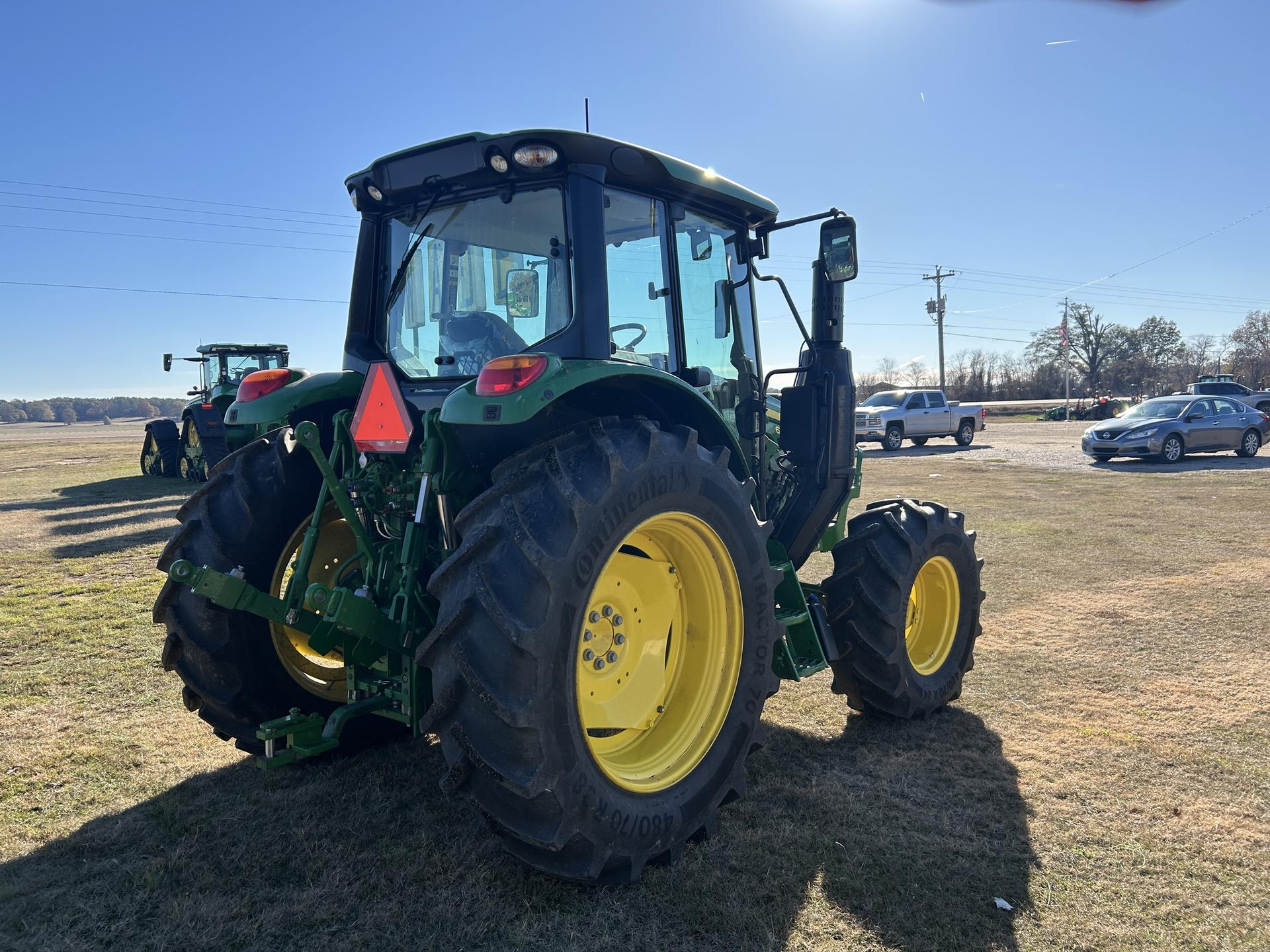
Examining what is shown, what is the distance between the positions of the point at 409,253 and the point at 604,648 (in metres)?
1.88

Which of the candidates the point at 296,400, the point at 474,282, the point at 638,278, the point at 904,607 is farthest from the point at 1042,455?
the point at 296,400

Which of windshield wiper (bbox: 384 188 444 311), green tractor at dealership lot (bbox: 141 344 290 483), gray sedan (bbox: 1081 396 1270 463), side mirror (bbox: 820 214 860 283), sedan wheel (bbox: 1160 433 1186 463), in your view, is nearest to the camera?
windshield wiper (bbox: 384 188 444 311)

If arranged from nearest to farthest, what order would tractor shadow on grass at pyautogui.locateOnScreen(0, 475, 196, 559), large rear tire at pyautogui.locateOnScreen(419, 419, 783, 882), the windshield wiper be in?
large rear tire at pyautogui.locateOnScreen(419, 419, 783, 882), the windshield wiper, tractor shadow on grass at pyautogui.locateOnScreen(0, 475, 196, 559)

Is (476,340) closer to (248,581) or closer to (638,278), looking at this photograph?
(638,278)

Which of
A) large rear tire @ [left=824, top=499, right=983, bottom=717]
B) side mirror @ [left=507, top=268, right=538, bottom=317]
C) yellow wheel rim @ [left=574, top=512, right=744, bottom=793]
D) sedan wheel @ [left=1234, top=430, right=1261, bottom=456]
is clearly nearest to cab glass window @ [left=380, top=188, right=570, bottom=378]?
side mirror @ [left=507, top=268, right=538, bottom=317]

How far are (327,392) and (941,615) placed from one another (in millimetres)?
3408

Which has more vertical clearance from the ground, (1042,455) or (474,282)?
(474,282)

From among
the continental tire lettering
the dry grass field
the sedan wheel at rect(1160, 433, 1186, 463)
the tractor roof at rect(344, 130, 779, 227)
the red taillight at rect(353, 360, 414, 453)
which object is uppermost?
the tractor roof at rect(344, 130, 779, 227)

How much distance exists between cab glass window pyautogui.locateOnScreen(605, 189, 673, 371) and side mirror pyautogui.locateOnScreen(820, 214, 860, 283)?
884 millimetres

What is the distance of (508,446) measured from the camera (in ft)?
9.50

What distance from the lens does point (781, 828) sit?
308 cm

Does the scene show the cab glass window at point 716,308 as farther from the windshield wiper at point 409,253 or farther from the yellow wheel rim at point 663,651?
the windshield wiper at point 409,253

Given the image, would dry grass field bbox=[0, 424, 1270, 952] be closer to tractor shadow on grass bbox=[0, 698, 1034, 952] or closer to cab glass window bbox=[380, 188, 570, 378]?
tractor shadow on grass bbox=[0, 698, 1034, 952]

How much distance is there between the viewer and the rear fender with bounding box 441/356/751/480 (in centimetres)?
254
